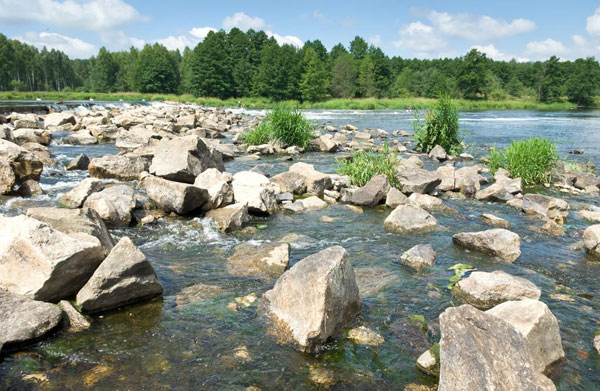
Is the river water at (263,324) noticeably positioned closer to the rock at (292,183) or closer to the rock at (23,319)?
the rock at (23,319)

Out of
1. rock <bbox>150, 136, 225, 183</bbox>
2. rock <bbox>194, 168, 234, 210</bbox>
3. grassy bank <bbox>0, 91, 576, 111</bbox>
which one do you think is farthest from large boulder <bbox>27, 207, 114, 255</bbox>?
grassy bank <bbox>0, 91, 576, 111</bbox>

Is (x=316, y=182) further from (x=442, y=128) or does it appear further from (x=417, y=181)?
(x=442, y=128)

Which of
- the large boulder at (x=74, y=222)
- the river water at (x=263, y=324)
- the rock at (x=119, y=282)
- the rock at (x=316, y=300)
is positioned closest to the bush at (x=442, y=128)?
the river water at (x=263, y=324)

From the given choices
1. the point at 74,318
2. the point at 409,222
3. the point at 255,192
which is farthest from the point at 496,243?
the point at 74,318

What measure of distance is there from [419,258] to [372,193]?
4228mm

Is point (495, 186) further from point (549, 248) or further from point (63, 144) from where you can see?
point (63, 144)

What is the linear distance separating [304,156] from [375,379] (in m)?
15.7

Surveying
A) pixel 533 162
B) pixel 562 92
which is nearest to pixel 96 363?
pixel 533 162

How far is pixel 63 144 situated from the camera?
20.6 meters

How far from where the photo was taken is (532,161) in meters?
14.6

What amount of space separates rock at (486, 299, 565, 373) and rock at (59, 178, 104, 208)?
8.58 m

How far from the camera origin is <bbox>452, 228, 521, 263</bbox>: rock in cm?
743

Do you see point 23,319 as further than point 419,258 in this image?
No

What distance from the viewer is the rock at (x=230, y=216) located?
8711mm
